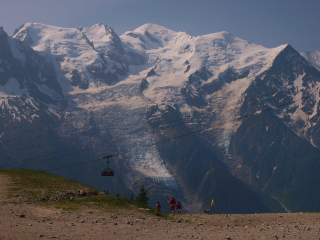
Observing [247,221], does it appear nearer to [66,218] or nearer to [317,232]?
[317,232]

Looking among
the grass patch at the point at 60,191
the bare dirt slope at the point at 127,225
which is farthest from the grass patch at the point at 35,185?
the bare dirt slope at the point at 127,225

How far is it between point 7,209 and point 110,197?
9.71 meters

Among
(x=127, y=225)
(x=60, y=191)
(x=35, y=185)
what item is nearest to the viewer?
(x=127, y=225)

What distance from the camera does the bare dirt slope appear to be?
28.3 meters

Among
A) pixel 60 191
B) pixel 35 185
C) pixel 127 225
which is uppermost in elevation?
pixel 35 185

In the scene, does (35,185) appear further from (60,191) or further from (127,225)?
(127,225)

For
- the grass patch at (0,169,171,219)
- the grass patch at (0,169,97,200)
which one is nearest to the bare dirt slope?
the grass patch at (0,169,171,219)

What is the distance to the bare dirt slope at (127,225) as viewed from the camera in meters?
28.3

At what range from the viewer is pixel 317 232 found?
30.5 metres

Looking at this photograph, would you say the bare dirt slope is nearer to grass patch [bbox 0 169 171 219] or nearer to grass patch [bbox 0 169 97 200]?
grass patch [bbox 0 169 171 219]

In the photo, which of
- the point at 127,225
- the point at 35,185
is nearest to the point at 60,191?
the point at 35,185

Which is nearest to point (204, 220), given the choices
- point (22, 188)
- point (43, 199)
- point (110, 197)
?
point (110, 197)

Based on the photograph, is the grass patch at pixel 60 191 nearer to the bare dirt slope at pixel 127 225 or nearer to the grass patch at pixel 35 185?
the grass patch at pixel 35 185

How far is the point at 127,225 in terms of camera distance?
103ft
